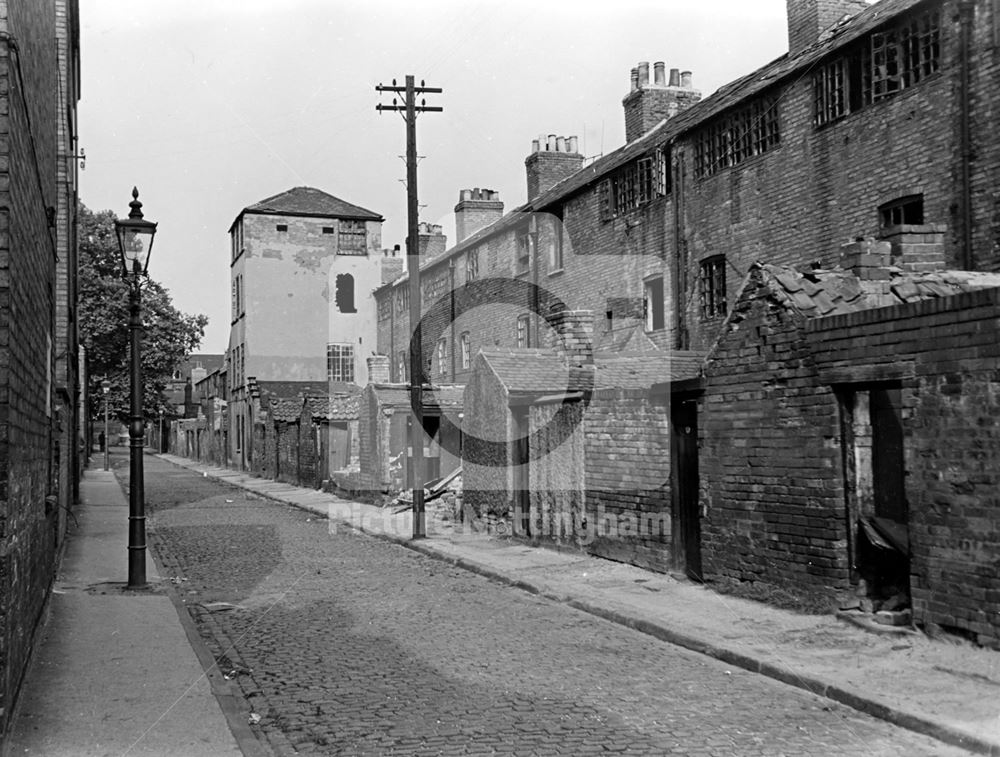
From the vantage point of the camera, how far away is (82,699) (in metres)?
6.48

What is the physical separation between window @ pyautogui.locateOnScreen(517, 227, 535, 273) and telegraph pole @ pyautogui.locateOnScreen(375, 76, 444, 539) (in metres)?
9.86

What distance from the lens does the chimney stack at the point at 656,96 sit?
79.9 ft

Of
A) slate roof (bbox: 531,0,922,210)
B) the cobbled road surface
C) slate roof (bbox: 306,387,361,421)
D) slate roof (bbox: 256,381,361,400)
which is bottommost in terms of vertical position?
the cobbled road surface

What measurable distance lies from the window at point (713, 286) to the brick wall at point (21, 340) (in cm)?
1418

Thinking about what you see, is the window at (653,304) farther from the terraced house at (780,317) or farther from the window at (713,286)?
the window at (713,286)

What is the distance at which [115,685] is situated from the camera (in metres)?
6.89

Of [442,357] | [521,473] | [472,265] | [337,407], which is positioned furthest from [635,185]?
[442,357]

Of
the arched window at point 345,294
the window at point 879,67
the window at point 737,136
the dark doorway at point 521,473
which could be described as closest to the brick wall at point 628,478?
the dark doorway at point 521,473

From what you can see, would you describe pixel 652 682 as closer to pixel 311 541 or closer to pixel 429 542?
pixel 429 542

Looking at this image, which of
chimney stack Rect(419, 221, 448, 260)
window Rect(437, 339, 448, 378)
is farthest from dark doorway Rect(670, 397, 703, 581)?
chimney stack Rect(419, 221, 448, 260)

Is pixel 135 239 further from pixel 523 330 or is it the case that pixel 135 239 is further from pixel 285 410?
pixel 285 410

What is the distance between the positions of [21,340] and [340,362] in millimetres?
40243

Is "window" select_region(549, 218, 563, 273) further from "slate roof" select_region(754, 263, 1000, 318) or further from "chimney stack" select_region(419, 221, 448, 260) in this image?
"slate roof" select_region(754, 263, 1000, 318)

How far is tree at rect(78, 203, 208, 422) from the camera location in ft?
155
